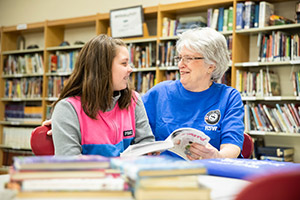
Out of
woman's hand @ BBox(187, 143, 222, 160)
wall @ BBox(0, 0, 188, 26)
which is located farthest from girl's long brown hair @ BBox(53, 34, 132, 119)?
wall @ BBox(0, 0, 188, 26)

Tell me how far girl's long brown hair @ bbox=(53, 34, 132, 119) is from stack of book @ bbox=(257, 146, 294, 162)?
2.54 m

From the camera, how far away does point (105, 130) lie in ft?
5.35

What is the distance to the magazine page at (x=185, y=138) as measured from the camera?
1.58 meters

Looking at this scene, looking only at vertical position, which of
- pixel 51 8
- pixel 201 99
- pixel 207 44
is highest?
pixel 51 8

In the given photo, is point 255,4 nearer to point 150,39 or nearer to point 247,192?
point 150,39

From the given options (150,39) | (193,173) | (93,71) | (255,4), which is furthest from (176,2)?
(193,173)

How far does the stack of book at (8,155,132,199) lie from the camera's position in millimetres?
758

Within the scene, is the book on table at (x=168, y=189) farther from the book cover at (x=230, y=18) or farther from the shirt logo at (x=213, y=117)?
the book cover at (x=230, y=18)

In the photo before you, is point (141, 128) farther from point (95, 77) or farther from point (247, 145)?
point (247, 145)

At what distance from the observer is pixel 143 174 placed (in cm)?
77

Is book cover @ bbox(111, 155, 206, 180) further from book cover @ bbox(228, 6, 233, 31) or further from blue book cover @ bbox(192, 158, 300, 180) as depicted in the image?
book cover @ bbox(228, 6, 233, 31)

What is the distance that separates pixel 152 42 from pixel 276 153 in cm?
210

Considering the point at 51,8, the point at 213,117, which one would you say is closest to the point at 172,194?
the point at 213,117

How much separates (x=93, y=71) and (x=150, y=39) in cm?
301
